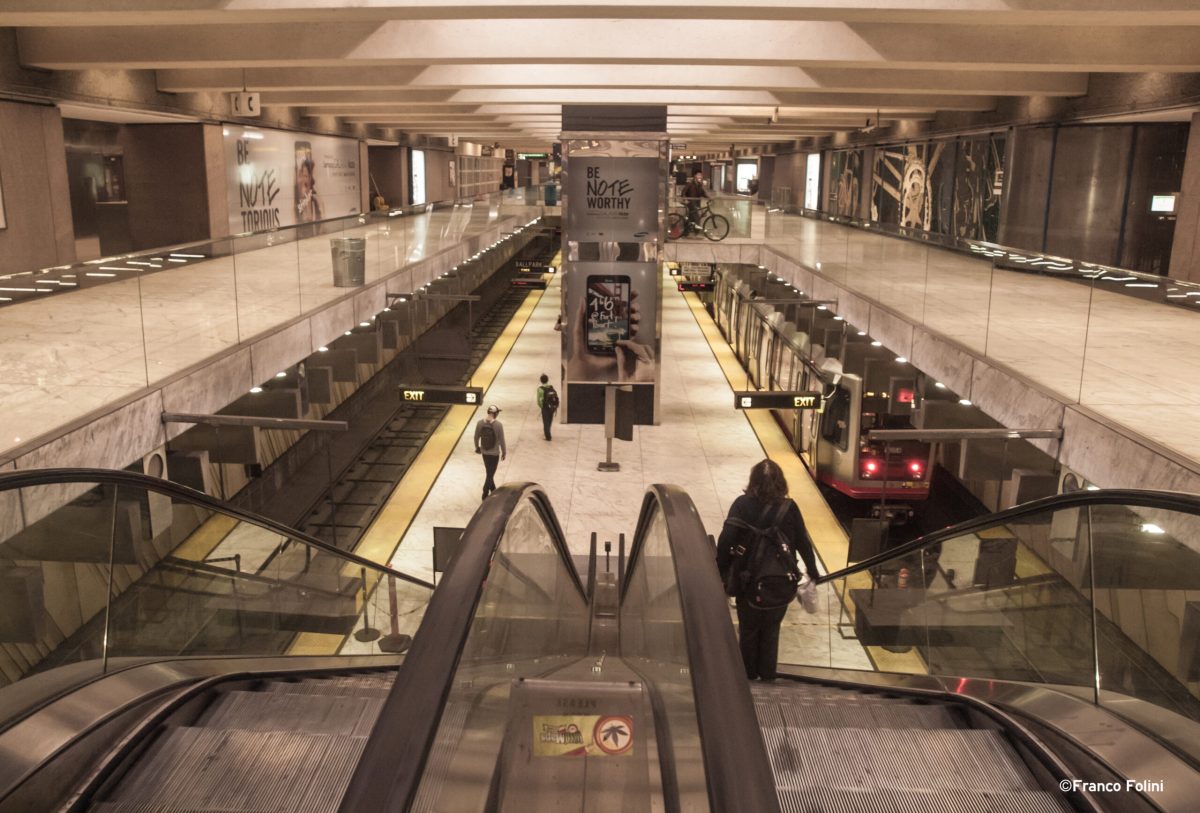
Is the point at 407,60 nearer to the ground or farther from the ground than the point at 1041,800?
farther from the ground

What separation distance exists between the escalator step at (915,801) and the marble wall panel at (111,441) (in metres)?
4.44

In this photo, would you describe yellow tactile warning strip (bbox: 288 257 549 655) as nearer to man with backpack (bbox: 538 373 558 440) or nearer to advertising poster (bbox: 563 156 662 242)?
man with backpack (bbox: 538 373 558 440)

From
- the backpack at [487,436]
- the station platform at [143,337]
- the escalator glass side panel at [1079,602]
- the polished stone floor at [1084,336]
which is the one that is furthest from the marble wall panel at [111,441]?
the polished stone floor at [1084,336]

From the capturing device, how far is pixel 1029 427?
8.23m

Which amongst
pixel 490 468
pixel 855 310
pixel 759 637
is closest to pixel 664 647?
pixel 759 637

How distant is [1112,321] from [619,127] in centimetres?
920

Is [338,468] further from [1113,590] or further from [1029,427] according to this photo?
[1113,590]

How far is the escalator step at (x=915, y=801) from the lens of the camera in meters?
2.58

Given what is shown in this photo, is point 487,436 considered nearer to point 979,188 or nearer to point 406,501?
point 406,501

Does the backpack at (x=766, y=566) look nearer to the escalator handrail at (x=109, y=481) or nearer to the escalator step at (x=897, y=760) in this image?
the escalator step at (x=897, y=760)

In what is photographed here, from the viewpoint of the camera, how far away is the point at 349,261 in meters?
14.1

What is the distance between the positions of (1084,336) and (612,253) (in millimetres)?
7910

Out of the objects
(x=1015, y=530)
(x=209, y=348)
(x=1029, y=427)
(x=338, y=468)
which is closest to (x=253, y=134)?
(x=338, y=468)

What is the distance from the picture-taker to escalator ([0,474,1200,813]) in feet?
7.00
